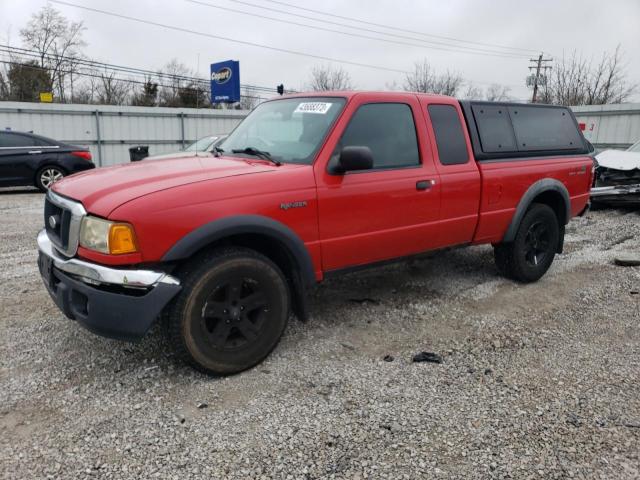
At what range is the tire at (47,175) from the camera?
1137 cm

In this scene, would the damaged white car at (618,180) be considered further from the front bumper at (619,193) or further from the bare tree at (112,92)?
the bare tree at (112,92)

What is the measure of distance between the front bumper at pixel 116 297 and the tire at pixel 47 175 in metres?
9.62

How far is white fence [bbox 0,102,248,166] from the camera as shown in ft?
52.7

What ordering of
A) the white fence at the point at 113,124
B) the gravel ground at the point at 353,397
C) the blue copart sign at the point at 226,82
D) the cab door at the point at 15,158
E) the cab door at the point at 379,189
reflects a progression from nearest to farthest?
the gravel ground at the point at 353,397 < the cab door at the point at 379,189 < the cab door at the point at 15,158 < the white fence at the point at 113,124 < the blue copart sign at the point at 226,82

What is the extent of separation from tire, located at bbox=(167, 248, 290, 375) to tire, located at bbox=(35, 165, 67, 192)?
9859mm

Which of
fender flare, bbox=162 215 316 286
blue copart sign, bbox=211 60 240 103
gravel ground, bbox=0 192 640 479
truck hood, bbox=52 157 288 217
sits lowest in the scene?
gravel ground, bbox=0 192 640 479

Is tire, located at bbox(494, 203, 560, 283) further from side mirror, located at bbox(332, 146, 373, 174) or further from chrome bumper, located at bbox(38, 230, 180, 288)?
chrome bumper, located at bbox(38, 230, 180, 288)

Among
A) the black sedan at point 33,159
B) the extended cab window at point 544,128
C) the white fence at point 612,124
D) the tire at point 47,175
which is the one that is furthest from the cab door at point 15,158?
the white fence at point 612,124

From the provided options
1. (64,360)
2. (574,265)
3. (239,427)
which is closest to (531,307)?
(574,265)

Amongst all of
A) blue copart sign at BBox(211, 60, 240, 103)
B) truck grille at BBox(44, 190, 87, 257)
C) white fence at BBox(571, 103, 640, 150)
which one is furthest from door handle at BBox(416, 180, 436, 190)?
blue copart sign at BBox(211, 60, 240, 103)

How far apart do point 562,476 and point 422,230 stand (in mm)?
2148

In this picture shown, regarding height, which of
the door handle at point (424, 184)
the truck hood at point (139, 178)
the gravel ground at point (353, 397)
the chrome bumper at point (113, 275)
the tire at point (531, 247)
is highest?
the truck hood at point (139, 178)

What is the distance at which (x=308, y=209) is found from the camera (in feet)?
11.3

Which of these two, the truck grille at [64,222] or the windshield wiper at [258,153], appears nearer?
the truck grille at [64,222]
